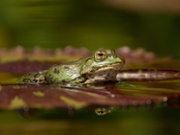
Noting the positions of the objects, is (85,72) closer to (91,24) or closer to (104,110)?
(104,110)

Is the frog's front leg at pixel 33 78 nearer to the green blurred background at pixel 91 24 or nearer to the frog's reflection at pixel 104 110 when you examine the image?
the frog's reflection at pixel 104 110

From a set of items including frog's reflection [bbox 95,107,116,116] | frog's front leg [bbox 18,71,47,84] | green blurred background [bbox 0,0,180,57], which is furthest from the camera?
green blurred background [bbox 0,0,180,57]

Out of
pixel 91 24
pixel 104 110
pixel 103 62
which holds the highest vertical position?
pixel 91 24

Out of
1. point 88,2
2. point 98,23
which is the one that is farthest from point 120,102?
point 88,2

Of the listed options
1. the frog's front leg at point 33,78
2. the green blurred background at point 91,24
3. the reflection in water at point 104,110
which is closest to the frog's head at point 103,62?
the frog's front leg at point 33,78

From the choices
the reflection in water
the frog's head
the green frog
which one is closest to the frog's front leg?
the green frog

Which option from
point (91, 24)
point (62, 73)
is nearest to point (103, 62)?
point (62, 73)

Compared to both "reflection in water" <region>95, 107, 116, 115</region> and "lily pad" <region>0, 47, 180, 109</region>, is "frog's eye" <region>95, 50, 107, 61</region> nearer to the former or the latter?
"lily pad" <region>0, 47, 180, 109</region>
